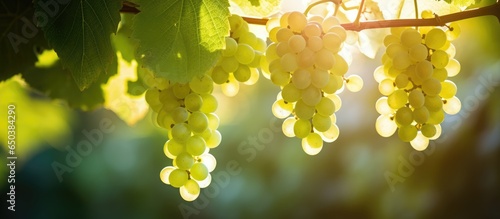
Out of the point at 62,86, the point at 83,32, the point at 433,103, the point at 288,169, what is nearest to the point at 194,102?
the point at 83,32

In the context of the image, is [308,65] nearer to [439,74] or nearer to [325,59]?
[325,59]

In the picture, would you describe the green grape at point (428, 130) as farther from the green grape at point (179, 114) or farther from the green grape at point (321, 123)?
the green grape at point (179, 114)

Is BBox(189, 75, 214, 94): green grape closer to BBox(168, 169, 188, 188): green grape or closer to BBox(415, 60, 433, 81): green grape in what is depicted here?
BBox(168, 169, 188, 188): green grape

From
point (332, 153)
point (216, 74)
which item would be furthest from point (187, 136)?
point (332, 153)

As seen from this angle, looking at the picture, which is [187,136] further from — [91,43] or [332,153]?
[332,153]

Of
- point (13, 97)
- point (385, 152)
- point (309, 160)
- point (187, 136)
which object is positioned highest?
point (187, 136)

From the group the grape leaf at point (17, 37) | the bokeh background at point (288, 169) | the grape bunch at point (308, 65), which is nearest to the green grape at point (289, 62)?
the grape bunch at point (308, 65)
